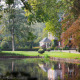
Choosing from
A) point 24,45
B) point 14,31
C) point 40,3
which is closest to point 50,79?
point 40,3

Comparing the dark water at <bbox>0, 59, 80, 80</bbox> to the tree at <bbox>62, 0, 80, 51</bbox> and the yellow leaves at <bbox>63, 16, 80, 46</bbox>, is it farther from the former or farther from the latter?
the tree at <bbox>62, 0, 80, 51</bbox>

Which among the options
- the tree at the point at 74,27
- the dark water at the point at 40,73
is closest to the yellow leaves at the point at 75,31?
the tree at the point at 74,27

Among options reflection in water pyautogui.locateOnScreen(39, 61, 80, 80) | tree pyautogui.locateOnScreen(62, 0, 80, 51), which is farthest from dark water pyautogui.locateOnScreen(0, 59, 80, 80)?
tree pyautogui.locateOnScreen(62, 0, 80, 51)

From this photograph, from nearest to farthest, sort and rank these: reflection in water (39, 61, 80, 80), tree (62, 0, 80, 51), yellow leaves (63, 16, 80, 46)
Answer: reflection in water (39, 61, 80, 80), yellow leaves (63, 16, 80, 46), tree (62, 0, 80, 51)

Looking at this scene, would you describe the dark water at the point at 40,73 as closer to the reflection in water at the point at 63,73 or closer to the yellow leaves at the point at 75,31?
the reflection in water at the point at 63,73

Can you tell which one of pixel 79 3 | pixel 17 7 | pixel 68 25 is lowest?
pixel 68 25

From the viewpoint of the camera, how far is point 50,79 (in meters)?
11.1

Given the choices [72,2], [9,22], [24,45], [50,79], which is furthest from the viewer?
[24,45]

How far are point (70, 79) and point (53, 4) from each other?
18355 mm

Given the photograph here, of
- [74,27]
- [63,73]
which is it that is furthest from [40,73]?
[74,27]

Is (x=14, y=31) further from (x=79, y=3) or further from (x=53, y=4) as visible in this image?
(x=79, y=3)

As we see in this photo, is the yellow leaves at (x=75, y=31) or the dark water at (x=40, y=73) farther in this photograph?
the yellow leaves at (x=75, y=31)

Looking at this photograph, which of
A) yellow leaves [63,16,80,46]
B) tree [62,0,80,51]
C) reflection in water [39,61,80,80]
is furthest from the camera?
tree [62,0,80,51]

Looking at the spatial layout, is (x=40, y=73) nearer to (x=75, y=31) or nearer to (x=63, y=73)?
(x=63, y=73)
